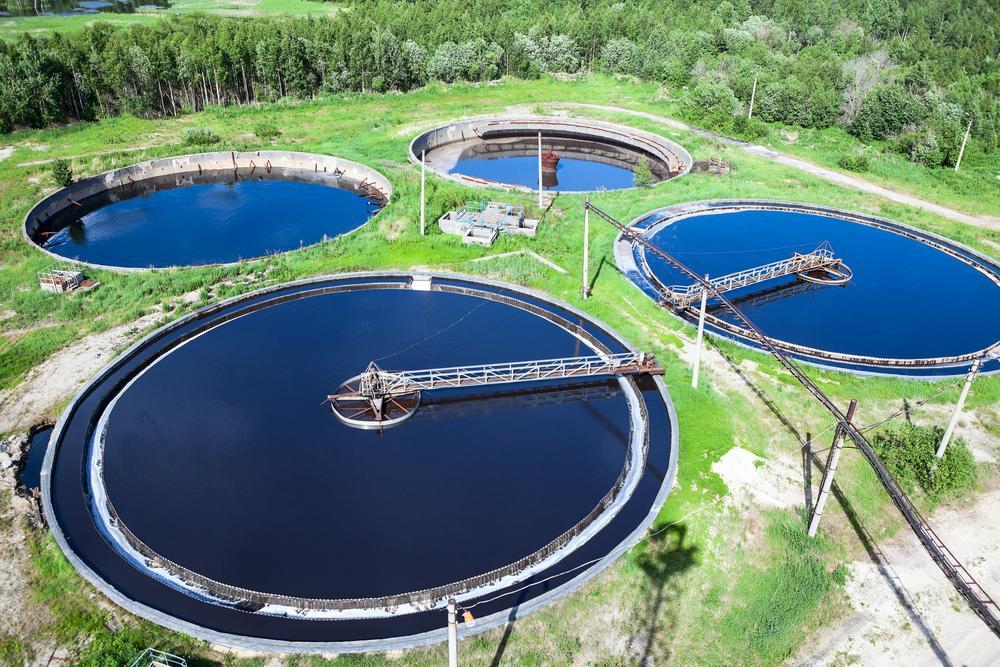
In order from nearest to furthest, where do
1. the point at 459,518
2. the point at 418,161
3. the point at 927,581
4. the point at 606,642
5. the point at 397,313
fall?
1. the point at 606,642
2. the point at 927,581
3. the point at 459,518
4. the point at 397,313
5. the point at 418,161

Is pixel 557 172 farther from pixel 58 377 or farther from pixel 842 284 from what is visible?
pixel 58 377

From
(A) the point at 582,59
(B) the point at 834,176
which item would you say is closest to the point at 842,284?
(B) the point at 834,176

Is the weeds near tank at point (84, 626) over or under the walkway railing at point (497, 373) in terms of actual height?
under

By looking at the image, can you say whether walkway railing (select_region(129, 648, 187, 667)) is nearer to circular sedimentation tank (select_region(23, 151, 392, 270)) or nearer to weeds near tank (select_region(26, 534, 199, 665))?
weeds near tank (select_region(26, 534, 199, 665))

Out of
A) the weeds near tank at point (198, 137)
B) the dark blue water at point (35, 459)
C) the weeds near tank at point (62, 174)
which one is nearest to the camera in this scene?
the dark blue water at point (35, 459)

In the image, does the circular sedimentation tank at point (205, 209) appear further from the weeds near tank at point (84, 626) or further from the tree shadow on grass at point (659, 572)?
the tree shadow on grass at point (659, 572)

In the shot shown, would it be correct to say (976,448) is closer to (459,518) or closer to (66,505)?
(459,518)

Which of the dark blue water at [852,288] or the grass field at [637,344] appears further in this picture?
the dark blue water at [852,288]

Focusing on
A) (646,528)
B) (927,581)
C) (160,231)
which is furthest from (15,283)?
(927,581)

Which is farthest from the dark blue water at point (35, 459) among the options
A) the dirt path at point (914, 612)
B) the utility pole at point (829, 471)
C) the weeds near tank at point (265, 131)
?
the weeds near tank at point (265, 131)
